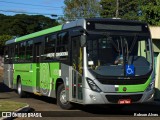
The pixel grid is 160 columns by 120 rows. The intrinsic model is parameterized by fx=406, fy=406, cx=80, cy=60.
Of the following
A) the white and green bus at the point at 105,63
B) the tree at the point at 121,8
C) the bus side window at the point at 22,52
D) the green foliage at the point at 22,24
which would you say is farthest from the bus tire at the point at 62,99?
the green foliage at the point at 22,24

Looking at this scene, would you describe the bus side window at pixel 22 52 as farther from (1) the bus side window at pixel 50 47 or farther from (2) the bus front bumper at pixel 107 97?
(2) the bus front bumper at pixel 107 97

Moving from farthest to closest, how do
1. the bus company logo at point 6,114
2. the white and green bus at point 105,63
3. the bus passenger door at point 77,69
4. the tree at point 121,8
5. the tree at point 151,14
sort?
the tree at point 121,8, the tree at point 151,14, the bus passenger door at point 77,69, the white and green bus at point 105,63, the bus company logo at point 6,114

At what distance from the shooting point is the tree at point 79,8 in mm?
49406

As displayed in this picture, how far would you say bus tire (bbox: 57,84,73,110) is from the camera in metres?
14.6

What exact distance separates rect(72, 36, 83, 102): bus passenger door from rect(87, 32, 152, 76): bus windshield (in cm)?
49

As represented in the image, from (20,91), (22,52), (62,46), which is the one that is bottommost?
(20,91)

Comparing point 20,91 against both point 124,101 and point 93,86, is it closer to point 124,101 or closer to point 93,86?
point 93,86

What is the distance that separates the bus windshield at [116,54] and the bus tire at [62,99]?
235 centimetres

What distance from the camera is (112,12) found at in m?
46.0

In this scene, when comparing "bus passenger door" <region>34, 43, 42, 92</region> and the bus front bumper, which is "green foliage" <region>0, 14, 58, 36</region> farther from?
the bus front bumper

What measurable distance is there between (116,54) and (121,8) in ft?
114

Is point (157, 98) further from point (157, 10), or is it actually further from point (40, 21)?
point (40, 21)

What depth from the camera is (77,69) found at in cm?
1345

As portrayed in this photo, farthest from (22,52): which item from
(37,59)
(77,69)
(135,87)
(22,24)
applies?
(22,24)
